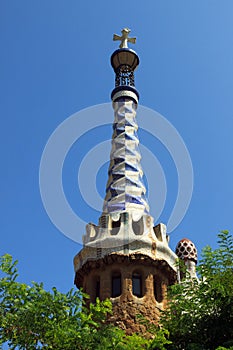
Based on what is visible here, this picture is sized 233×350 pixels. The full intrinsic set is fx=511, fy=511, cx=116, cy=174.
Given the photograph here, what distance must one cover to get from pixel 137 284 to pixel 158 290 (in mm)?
535

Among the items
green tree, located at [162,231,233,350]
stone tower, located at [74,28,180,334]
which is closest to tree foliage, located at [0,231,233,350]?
green tree, located at [162,231,233,350]

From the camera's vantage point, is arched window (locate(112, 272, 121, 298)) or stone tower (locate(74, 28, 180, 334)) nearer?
stone tower (locate(74, 28, 180, 334))

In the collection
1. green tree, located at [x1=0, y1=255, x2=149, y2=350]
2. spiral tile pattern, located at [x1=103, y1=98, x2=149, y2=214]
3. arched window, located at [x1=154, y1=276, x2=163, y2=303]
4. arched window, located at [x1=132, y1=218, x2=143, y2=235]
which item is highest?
spiral tile pattern, located at [x1=103, y1=98, x2=149, y2=214]

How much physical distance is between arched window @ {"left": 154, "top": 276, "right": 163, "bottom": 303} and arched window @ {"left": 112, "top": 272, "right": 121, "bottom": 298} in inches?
35.0

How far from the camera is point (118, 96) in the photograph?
16297mm

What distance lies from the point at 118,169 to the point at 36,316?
24.1ft

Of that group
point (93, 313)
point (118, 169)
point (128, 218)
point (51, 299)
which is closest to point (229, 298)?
point (93, 313)

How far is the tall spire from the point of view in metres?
Answer: 13.7

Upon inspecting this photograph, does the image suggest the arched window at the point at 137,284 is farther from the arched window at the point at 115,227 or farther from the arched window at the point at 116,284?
the arched window at the point at 115,227

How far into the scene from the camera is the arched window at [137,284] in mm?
11733

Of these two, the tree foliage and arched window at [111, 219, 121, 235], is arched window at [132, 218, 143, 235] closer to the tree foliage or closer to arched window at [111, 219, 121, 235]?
arched window at [111, 219, 121, 235]

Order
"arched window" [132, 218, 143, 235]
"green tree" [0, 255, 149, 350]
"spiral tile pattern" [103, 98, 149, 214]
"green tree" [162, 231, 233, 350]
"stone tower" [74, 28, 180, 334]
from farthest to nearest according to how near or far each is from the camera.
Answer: "spiral tile pattern" [103, 98, 149, 214]
"arched window" [132, 218, 143, 235]
"stone tower" [74, 28, 180, 334]
"green tree" [162, 231, 233, 350]
"green tree" [0, 255, 149, 350]

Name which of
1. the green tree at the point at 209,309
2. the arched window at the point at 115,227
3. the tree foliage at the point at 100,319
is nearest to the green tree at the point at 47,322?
the tree foliage at the point at 100,319

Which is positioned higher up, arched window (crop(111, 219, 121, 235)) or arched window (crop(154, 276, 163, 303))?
arched window (crop(111, 219, 121, 235))
